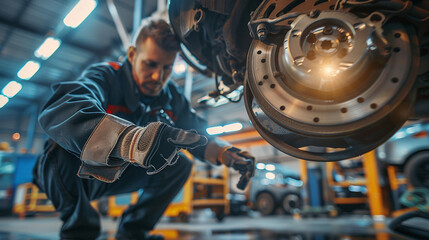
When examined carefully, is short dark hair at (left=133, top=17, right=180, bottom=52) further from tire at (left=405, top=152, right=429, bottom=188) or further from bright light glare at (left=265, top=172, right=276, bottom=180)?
bright light glare at (left=265, top=172, right=276, bottom=180)

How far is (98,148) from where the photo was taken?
66cm

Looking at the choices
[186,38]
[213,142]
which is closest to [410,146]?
[213,142]

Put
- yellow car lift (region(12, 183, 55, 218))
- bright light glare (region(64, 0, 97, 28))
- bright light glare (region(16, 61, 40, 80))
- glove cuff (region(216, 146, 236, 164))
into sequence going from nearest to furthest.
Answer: glove cuff (region(216, 146, 236, 164))
bright light glare (region(64, 0, 97, 28))
yellow car lift (region(12, 183, 55, 218))
bright light glare (region(16, 61, 40, 80))

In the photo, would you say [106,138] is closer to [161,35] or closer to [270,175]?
[161,35]

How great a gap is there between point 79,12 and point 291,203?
5.35 metres

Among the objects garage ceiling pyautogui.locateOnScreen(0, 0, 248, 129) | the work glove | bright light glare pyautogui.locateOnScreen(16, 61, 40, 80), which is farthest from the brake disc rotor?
bright light glare pyautogui.locateOnScreen(16, 61, 40, 80)

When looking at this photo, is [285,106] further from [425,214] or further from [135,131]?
[425,214]

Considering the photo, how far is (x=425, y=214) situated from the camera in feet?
5.28

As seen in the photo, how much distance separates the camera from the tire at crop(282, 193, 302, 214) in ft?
16.6

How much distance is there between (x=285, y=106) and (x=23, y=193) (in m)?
6.99

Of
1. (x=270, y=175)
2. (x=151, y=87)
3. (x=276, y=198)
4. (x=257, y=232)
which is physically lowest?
(x=257, y=232)

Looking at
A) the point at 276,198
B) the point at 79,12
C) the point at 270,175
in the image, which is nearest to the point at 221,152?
the point at 276,198

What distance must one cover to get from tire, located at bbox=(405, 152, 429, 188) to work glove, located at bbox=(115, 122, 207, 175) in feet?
10.4

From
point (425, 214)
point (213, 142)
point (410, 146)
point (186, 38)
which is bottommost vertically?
point (425, 214)
